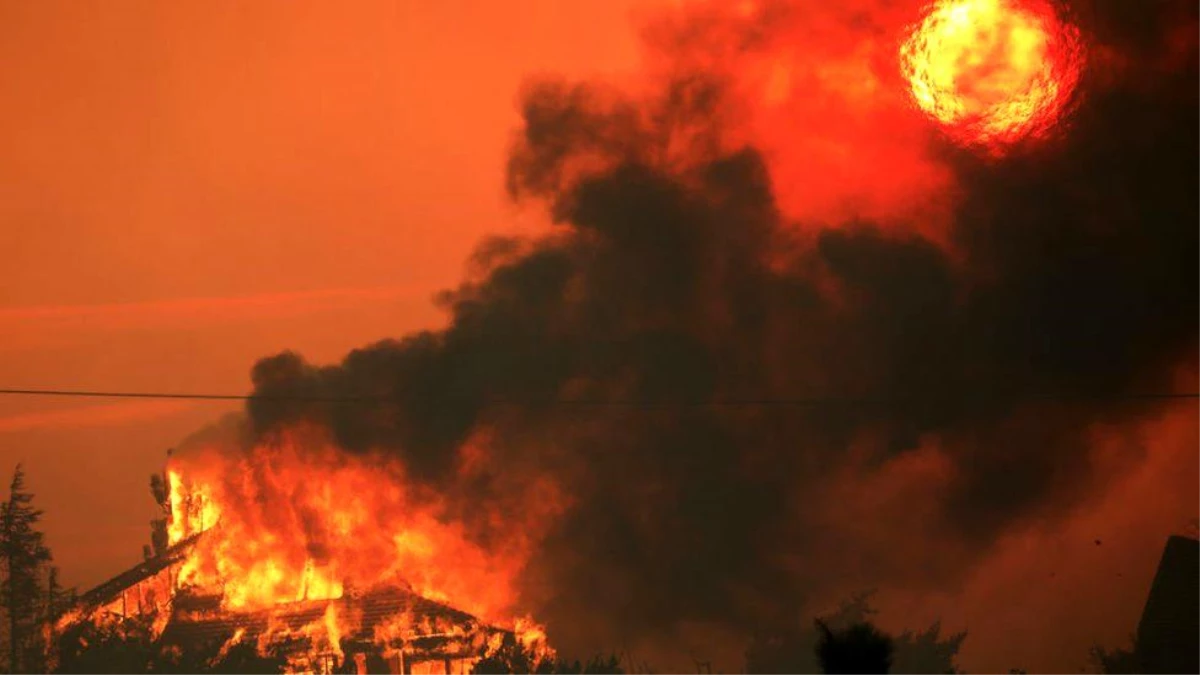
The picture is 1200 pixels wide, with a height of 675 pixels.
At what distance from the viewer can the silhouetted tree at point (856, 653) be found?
14.9m

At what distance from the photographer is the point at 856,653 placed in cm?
1498

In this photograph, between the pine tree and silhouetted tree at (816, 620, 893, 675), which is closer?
silhouetted tree at (816, 620, 893, 675)

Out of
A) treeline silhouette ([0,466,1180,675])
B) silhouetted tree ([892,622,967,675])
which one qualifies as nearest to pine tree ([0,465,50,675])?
treeline silhouette ([0,466,1180,675])

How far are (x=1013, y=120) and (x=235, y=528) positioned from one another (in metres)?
39.6

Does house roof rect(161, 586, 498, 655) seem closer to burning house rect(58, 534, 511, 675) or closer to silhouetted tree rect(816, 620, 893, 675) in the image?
burning house rect(58, 534, 511, 675)

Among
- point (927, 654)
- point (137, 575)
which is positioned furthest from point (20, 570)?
point (927, 654)

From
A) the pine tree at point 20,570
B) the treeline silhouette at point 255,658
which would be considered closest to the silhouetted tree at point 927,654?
the treeline silhouette at point 255,658

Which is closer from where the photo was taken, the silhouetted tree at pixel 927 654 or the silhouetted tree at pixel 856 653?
the silhouetted tree at pixel 856 653

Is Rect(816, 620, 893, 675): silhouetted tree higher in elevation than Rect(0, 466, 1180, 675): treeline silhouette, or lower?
lower

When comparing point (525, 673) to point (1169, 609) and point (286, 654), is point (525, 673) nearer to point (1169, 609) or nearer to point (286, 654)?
point (286, 654)

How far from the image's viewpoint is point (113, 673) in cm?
6956

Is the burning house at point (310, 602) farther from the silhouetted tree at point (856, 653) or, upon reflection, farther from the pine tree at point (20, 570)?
the silhouetted tree at point (856, 653)

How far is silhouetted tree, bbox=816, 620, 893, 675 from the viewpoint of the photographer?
14.9 m

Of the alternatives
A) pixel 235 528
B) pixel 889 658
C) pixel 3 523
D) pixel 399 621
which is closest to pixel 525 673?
pixel 399 621
